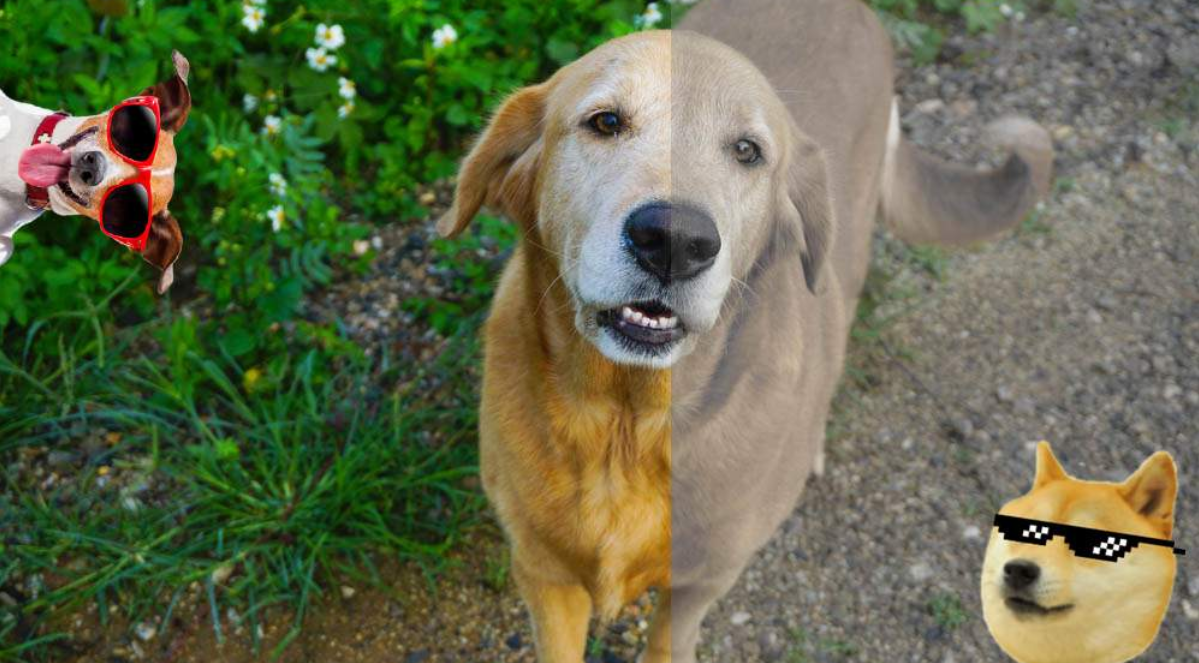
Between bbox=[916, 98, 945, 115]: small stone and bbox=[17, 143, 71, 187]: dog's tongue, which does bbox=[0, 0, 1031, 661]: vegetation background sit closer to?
bbox=[916, 98, 945, 115]: small stone

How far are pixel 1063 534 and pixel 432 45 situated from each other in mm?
2368

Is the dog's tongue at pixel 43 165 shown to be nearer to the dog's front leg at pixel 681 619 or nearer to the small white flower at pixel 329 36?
the dog's front leg at pixel 681 619

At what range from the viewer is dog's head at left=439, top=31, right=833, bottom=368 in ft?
5.53

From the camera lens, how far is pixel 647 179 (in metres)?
1.73

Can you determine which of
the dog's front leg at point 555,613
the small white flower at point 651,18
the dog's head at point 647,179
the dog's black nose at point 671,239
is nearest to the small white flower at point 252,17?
the small white flower at point 651,18

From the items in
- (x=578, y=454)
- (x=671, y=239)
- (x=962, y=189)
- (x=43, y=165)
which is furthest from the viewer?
(x=962, y=189)

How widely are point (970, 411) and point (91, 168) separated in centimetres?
258

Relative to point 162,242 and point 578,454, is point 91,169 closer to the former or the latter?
point 162,242

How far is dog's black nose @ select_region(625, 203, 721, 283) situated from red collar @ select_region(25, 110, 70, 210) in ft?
2.58

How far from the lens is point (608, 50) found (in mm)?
1938

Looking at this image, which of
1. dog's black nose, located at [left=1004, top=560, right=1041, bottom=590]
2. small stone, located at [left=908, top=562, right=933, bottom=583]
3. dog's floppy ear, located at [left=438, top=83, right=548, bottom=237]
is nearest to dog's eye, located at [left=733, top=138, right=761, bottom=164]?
dog's floppy ear, located at [left=438, top=83, right=548, bottom=237]

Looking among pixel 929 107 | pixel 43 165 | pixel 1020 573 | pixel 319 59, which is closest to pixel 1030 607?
pixel 1020 573

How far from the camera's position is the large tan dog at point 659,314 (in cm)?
177

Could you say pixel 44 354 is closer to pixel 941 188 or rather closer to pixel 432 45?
pixel 432 45
